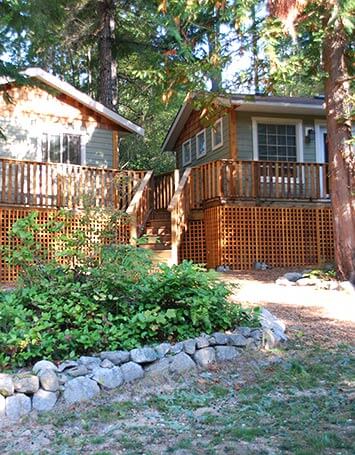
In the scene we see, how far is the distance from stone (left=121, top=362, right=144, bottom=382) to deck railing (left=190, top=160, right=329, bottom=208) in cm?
797

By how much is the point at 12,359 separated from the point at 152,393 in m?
1.26

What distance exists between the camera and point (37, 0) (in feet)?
32.5

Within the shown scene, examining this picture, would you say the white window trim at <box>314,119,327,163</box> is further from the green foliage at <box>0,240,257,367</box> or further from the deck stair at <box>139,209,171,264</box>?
the green foliage at <box>0,240,257,367</box>

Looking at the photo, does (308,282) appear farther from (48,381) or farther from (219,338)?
(48,381)

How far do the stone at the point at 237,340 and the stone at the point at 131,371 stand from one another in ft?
3.48

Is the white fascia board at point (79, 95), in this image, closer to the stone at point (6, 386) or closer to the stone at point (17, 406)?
the stone at point (6, 386)

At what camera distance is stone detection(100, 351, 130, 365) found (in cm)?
477

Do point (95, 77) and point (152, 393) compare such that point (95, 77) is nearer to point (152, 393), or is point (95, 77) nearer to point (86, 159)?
point (86, 159)

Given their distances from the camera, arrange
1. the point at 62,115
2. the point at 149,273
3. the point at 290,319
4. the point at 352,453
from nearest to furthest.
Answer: the point at 352,453 → the point at 149,273 → the point at 290,319 → the point at 62,115

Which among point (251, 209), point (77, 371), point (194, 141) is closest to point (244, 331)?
point (77, 371)

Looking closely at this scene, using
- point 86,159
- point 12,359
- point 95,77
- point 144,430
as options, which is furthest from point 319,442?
point 95,77

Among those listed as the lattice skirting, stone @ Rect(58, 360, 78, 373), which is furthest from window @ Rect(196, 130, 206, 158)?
stone @ Rect(58, 360, 78, 373)

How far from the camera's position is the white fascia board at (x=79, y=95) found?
41.7 ft

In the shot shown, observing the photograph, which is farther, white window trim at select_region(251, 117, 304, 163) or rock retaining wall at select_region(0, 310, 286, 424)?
white window trim at select_region(251, 117, 304, 163)
